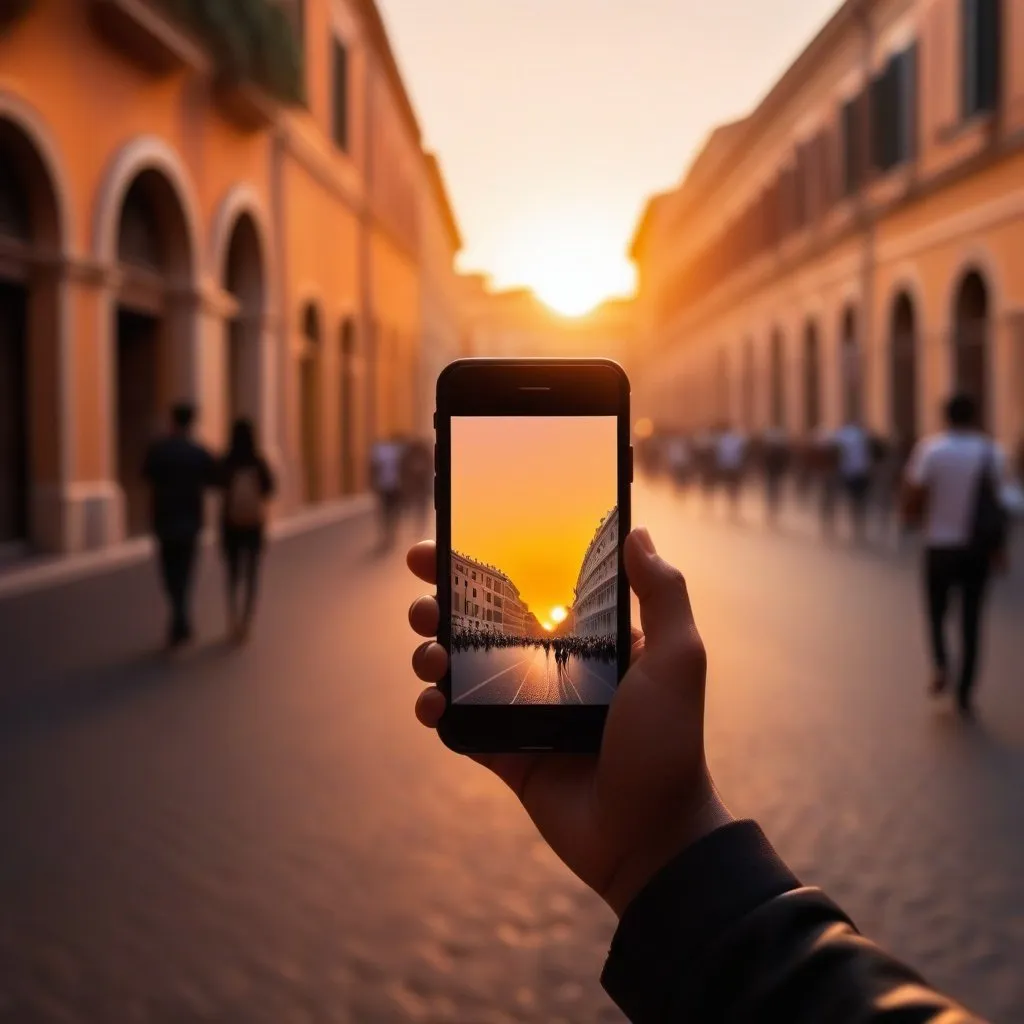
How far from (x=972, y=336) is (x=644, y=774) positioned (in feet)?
81.3

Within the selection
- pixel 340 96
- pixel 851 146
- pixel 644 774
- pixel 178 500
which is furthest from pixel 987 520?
pixel 851 146

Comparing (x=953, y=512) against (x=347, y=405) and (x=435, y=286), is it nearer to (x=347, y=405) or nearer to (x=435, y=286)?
(x=347, y=405)

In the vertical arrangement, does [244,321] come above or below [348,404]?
above

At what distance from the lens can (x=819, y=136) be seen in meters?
35.2

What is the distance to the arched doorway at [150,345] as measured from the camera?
1861cm

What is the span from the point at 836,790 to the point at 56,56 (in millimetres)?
12167

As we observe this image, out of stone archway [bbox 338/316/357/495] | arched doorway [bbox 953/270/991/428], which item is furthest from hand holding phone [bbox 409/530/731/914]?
stone archway [bbox 338/316/357/495]

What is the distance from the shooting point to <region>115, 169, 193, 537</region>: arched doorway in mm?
18609

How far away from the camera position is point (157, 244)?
18969 millimetres

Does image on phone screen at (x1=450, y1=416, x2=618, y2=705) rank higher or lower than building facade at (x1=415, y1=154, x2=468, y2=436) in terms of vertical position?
lower

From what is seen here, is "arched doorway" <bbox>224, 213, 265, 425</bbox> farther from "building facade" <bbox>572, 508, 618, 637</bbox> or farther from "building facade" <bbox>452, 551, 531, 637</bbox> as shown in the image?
"building facade" <bbox>572, 508, 618, 637</bbox>

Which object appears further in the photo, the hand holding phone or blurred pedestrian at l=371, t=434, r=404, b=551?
blurred pedestrian at l=371, t=434, r=404, b=551

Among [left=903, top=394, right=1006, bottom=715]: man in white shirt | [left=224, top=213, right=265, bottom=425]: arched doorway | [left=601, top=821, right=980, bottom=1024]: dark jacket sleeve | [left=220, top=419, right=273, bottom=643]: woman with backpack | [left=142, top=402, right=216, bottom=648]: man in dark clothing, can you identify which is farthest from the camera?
[left=224, top=213, right=265, bottom=425]: arched doorway

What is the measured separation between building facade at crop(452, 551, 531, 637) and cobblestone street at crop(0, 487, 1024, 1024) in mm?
2066
